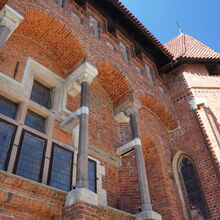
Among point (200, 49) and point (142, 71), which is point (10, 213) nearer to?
point (142, 71)

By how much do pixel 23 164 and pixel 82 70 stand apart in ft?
10.3

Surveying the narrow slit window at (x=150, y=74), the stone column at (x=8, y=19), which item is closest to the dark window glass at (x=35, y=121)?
the stone column at (x=8, y=19)

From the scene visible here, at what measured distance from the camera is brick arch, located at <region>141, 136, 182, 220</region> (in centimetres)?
773

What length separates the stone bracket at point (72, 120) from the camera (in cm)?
626

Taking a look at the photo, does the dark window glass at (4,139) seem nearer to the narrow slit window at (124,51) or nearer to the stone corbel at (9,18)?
the stone corbel at (9,18)

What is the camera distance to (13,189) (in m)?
4.43

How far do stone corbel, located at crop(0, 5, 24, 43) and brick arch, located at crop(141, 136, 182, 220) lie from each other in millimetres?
5251

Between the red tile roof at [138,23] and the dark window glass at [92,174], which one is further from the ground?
the red tile roof at [138,23]

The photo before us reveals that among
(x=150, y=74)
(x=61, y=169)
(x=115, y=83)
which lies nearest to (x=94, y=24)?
(x=115, y=83)

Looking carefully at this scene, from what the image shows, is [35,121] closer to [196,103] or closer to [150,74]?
[196,103]

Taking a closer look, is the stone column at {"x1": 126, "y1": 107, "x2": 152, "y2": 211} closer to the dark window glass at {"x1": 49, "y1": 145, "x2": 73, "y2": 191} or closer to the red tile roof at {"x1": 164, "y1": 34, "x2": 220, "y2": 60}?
the dark window glass at {"x1": 49, "y1": 145, "x2": 73, "y2": 191}

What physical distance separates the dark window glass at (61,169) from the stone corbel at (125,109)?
2715 millimetres

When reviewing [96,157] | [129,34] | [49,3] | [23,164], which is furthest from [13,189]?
[129,34]

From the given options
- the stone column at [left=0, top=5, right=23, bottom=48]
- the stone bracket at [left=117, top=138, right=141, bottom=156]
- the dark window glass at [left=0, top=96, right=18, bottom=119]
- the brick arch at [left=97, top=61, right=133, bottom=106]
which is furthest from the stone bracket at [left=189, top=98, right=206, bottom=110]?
the stone column at [left=0, top=5, right=23, bottom=48]
